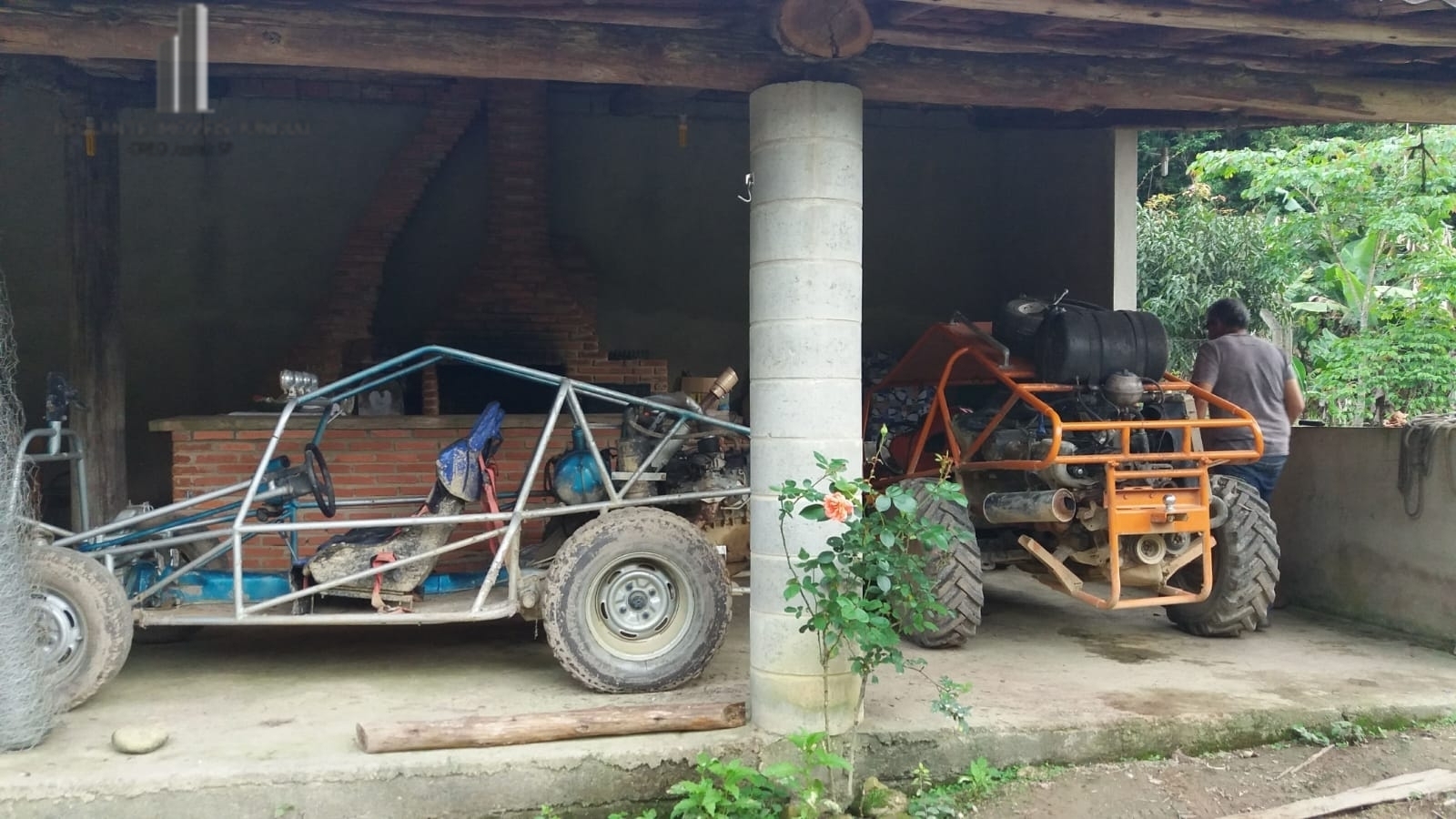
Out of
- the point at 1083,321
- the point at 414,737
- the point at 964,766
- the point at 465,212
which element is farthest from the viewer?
the point at 465,212

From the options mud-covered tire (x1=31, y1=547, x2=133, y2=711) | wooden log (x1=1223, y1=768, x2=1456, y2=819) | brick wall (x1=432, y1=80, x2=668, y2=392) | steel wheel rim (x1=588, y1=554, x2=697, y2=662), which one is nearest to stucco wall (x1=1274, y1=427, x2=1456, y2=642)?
wooden log (x1=1223, y1=768, x2=1456, y2=819)

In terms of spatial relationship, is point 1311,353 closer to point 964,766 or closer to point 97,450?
point 964,766

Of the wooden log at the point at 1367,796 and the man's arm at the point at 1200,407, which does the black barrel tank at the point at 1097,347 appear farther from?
the wooden log at the point at 1367,796

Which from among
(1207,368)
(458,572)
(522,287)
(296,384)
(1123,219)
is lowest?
(458,572)

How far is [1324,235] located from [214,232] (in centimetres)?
1163

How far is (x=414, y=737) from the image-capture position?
393cm

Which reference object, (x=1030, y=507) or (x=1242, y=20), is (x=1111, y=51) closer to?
(x=1242, y=20)

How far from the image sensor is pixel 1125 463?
212 inches

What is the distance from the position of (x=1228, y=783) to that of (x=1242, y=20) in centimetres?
304

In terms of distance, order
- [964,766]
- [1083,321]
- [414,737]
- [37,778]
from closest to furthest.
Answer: [37,778] < [414,737] < [964,766] < [1083,321]

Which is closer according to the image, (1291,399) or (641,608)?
(641,608)

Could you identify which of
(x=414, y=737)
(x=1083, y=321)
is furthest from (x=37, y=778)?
(x=1083, y=321)

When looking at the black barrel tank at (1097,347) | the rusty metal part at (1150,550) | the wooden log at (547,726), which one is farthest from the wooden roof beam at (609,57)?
the wooden log at (547,726)

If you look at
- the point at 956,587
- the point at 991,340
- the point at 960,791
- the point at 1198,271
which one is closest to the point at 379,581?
the point at 960,791
